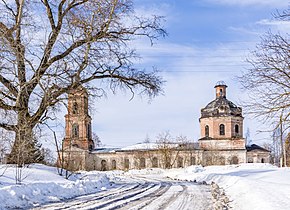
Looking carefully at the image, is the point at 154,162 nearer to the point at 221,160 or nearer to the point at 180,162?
the point at 180,162

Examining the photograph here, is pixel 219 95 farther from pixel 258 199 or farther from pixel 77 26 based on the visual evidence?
pixel 258 199

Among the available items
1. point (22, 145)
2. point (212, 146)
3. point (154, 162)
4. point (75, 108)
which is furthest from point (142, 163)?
point (22, 145)

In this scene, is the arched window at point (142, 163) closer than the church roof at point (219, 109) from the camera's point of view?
No

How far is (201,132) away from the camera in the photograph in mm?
82000

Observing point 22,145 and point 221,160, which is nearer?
point 22,145

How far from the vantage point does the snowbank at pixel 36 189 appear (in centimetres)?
1240

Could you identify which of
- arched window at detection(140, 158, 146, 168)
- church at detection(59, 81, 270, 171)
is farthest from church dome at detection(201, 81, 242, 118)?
arched window at detection(140, 158, 146, 168)

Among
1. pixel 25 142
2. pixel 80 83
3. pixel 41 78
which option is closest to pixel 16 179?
pixel 25 142

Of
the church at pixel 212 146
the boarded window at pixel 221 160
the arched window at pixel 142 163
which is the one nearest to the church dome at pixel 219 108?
the church at pixel 212 146

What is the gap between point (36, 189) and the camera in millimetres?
14328

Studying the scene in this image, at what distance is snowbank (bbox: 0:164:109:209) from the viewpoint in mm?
12405

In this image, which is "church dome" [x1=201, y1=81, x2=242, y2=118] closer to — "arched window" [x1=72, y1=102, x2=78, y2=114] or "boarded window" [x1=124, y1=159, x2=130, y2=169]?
"boarded window" [x1=124, y1=159, x2=130, y2=169]

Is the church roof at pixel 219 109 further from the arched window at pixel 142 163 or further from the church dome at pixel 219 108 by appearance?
the arched window at pixel 142 163

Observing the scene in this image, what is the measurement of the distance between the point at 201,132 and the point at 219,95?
7.72 m
